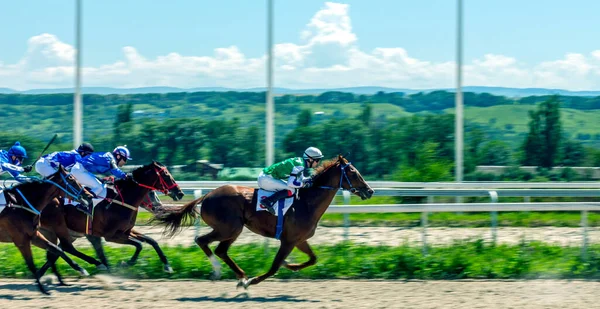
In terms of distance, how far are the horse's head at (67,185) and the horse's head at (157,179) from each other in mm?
912

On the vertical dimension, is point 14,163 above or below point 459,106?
below

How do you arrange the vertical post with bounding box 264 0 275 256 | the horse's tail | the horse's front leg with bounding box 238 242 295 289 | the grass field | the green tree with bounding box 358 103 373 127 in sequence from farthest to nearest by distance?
the green tree with bounding box 358 103 373 127
the vertical post with bounding box 264 0 275 256
the horse's tail
the grass field
the horse's front leg with bounding box 238 242 295 289

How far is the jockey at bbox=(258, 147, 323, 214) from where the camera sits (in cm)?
909

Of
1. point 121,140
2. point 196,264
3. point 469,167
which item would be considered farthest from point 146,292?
point 469,167

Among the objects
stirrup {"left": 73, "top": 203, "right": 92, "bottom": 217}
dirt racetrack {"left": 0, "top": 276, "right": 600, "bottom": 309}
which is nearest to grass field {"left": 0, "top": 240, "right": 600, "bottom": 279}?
dirt racetrack {"left": 0, "top": 276, "right": 600, "bottom": 309}

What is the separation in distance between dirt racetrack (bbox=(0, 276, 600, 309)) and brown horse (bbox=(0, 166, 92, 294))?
17.8 inches

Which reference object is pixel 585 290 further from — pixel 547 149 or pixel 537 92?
pixel 537 92

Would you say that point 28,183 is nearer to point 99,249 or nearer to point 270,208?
point 99,249

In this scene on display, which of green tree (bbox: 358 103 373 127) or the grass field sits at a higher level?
green tree (bbox: 358 103 373 127)

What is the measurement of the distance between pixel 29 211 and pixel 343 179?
328 cm

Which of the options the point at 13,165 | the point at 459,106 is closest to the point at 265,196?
the point at 13,165

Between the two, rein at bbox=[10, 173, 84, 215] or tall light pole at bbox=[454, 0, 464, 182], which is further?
tall light pole at bbox=[454, 0, 464, 182]

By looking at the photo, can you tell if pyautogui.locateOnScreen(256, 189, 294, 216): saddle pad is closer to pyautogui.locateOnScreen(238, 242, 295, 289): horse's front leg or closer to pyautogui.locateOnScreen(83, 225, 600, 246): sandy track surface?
pyautogui.locateOnScreen(238, 242, 295, 289): horse's front leg

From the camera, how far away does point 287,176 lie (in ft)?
30.4
